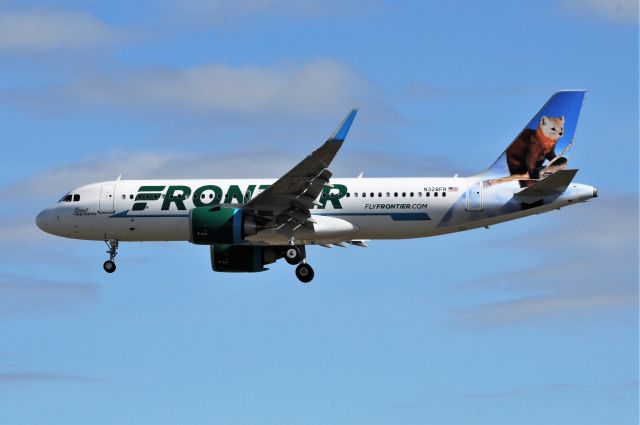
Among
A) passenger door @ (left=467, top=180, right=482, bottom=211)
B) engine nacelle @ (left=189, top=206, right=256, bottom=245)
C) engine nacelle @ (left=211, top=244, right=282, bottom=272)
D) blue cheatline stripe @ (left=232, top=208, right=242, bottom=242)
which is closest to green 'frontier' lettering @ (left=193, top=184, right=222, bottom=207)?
engine nacelle @ (left=189, top=206, right=256, bottom=245)

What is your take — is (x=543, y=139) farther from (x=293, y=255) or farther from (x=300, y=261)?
(x=293, y=255)

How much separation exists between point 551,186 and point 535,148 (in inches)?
160

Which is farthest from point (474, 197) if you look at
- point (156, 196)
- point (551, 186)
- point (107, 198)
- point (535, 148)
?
point (107, 198)

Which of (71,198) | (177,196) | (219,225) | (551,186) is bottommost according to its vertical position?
(219,225)

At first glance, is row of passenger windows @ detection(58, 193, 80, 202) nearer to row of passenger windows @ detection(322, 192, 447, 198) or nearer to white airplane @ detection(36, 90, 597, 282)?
white airplane @ detection(36, 90, 597, 282)

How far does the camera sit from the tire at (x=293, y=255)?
6216 centimetres

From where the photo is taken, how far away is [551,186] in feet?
192

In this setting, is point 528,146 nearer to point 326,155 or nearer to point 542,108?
point 542,108

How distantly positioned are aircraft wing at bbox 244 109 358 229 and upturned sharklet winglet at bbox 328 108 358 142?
26.0 inches

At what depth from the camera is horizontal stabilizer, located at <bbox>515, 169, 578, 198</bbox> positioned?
190ft

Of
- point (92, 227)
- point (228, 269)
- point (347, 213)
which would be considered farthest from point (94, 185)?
point (347, 213)

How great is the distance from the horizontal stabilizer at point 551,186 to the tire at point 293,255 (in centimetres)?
922

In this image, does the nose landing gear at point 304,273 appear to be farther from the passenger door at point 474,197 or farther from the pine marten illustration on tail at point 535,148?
the pine marten illustration on tail at point 535,148

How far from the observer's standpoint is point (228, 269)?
212 ft
